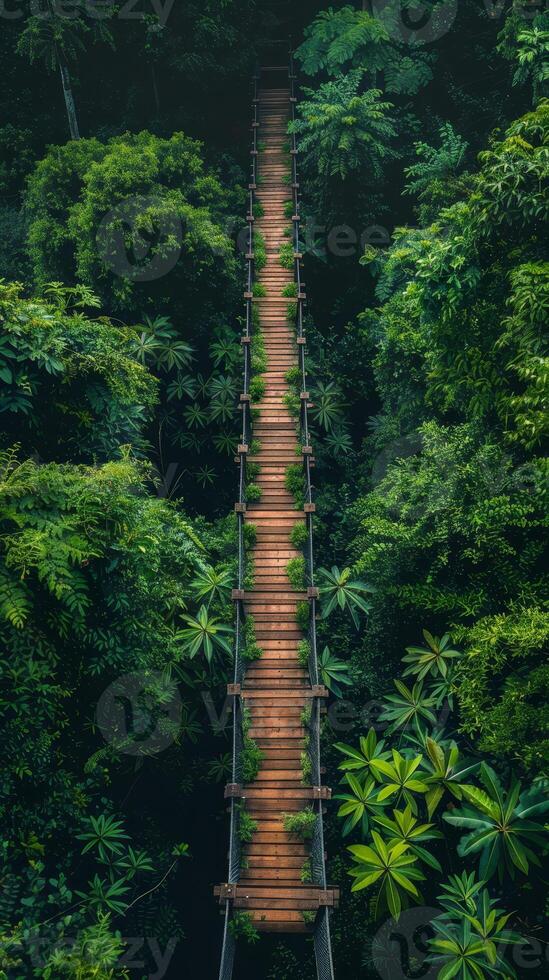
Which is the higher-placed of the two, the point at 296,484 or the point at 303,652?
the point at 296,484

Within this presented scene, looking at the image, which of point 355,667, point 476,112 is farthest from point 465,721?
point 476,112

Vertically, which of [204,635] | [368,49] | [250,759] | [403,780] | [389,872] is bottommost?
[389,872]

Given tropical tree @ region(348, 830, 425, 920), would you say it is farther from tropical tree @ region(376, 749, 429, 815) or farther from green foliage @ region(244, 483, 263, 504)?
green foliage @ region(244, 483, 263, 504)

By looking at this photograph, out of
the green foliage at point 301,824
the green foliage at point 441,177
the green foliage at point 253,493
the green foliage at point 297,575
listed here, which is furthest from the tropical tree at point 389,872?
the green foliage at point 441,177

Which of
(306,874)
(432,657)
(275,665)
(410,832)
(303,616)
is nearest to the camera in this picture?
(410,832)

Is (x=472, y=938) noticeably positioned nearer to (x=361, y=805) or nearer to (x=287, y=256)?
(x=361, y=805)

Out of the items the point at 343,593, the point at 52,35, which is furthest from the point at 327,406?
the point at 52,35
